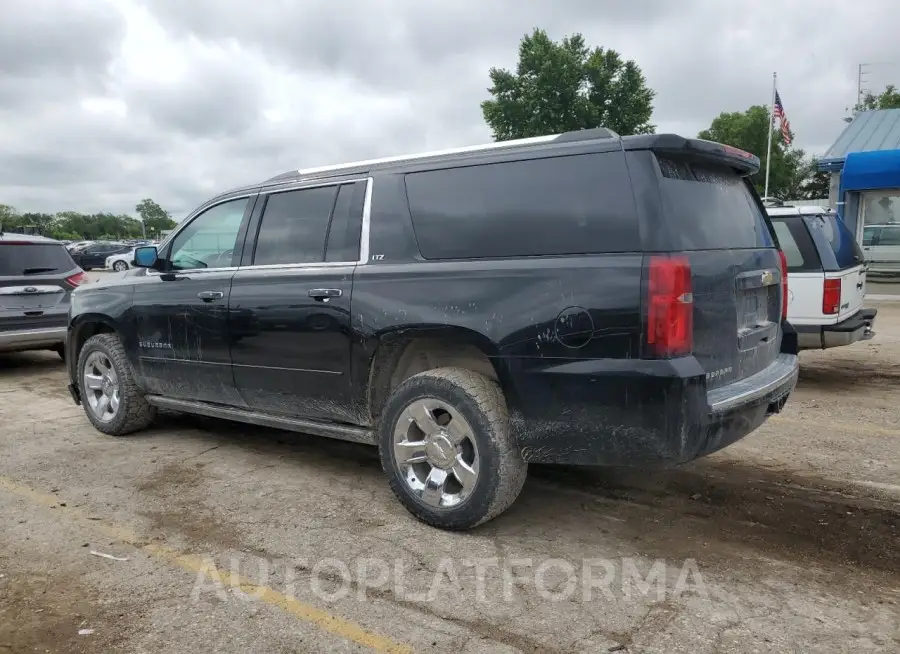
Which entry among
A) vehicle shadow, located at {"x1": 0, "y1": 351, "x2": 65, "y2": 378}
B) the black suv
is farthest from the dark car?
the black suv

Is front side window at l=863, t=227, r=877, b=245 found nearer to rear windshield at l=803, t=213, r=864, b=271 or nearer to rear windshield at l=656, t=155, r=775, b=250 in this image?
rear windshield at l=803, t=213, r=864, b=271

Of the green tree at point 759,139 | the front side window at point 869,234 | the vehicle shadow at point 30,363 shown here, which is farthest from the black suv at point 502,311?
the green tree at point 759,139

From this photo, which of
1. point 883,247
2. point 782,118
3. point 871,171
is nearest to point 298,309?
point 871,171

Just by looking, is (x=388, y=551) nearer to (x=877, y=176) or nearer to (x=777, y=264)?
(x=777, y=264)

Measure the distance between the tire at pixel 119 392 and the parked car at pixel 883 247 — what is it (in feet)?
63.1

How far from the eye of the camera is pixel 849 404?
6449mm

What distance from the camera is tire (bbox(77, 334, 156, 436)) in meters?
5.47

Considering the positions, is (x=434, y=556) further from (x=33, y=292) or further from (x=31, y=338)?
(x=33, y=292)

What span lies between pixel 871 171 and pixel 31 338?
1785 cm

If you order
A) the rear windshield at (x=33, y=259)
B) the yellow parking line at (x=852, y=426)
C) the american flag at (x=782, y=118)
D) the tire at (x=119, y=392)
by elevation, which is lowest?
the yellow parking line at (x=852, y=426)

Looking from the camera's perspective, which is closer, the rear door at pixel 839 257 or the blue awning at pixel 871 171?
the rear door at pixel 839 257

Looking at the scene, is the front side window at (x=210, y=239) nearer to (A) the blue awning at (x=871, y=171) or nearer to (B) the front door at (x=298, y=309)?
(B) the front door at (x=298, y=309)

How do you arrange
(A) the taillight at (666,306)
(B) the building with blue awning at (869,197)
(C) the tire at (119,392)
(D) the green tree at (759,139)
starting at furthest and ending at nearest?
(D) the green tree at (759,139) → (B) the building with blue awning at (869,197) → (C) the tire at (119,392) → (A) the taillight at (666,306)

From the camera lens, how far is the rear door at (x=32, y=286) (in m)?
8.43
